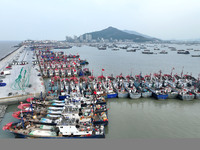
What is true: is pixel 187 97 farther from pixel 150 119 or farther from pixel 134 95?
pixel 150 119

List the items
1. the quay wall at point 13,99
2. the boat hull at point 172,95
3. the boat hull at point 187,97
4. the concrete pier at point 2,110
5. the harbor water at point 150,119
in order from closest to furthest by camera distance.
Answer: the harbor water at point 150,119
the concrete pier at point 2,110
the quay wall at point 13,99
the boat hull at point 187,97
the boat hull at point 172,95

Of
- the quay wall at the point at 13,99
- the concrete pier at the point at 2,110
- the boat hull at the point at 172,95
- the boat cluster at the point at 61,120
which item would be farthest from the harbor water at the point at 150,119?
the boat cluster at the point at 61,120

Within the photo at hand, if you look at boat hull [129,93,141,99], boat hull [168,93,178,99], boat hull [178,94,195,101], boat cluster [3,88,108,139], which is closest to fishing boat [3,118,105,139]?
boat cluster [3,88,108,139]

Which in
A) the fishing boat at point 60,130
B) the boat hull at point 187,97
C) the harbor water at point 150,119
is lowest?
the harbor water at point 150,119

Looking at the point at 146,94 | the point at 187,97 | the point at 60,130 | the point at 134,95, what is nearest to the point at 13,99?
the point at 60,130

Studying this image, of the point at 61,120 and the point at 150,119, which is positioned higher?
the point at 61,120

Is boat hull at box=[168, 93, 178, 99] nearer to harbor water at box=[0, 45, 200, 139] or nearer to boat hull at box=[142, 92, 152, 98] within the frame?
harbor water at box=[0, 45, 200, 139]

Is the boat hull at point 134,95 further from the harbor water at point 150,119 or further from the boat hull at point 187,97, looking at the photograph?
the boat hull at point 187,97

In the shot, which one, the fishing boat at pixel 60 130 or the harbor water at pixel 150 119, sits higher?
the fishing boat at pixel 60 130

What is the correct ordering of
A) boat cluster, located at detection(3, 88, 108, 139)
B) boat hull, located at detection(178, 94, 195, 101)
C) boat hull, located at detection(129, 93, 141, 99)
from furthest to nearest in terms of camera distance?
boat hull, located at detection(129, 93, 141, 99) → boat hull, located at detection(178, 94, 195, 101) → boat cluster, located at detection(3, 88, 108, 139)

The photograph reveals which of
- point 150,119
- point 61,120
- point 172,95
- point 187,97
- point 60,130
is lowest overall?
point 150,119

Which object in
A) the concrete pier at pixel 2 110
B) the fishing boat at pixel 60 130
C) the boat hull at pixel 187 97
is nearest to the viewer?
the fishing boat at pixel 60 130

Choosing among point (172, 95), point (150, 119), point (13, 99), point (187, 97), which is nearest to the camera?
point (150, 119)
